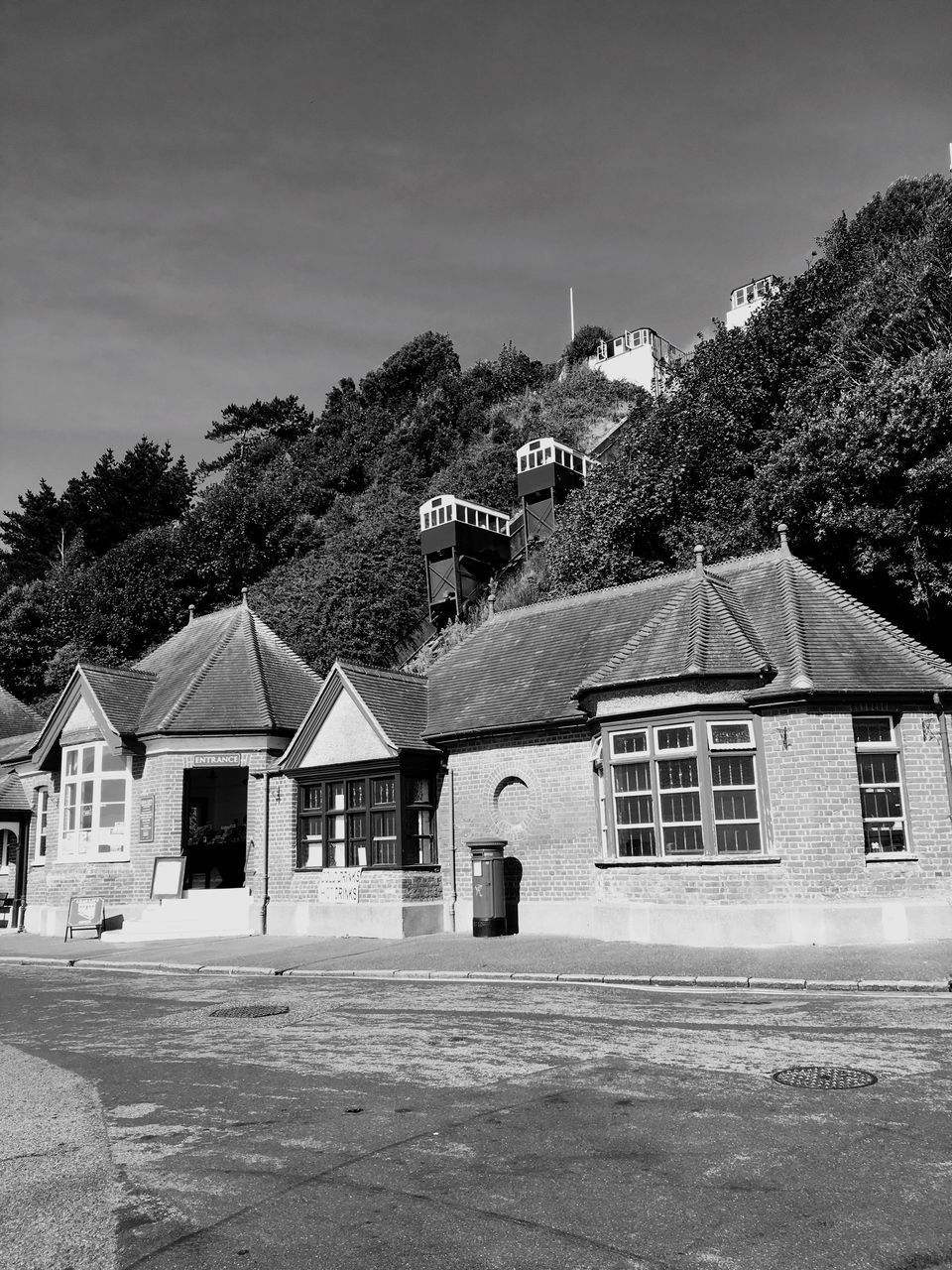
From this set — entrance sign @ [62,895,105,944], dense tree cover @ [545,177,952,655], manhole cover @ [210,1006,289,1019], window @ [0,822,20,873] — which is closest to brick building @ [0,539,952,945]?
entrance sign @ [62,895,105,944]

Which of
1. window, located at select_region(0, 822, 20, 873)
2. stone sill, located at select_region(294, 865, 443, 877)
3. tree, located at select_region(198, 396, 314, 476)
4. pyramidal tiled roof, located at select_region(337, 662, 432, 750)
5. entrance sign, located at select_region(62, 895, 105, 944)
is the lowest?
entrance sign, located at select_region(62, 895, 105, 944)

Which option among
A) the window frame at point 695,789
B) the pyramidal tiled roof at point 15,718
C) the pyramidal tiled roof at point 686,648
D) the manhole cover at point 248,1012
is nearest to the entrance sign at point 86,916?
the pyramidal tiled roof at point 686,648

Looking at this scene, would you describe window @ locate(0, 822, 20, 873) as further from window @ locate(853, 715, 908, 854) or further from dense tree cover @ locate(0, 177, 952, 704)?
window @ locate(853, 715, 908, 854)

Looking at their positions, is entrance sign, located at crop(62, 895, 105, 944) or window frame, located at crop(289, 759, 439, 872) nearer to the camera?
window frame, located at crop(289, 759, 439, 872)

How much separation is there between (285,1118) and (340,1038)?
3037mm

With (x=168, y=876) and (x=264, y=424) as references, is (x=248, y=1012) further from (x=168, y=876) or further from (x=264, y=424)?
(x=264, y=424)

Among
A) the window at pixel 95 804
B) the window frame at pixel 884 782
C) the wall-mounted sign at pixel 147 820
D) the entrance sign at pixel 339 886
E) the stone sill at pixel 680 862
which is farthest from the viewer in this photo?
the window at pixel 95 804

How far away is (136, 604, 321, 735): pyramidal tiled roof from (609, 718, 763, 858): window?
10.1 meters

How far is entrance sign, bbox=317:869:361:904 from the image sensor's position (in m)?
21.3

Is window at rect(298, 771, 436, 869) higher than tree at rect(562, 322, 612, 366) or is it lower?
lower

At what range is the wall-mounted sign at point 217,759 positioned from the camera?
964 inches

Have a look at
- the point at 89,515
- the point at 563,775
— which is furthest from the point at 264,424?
the point at 563,775

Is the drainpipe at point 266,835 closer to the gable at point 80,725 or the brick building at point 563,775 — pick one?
the brick building at point 563,775

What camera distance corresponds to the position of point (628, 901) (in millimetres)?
17453
